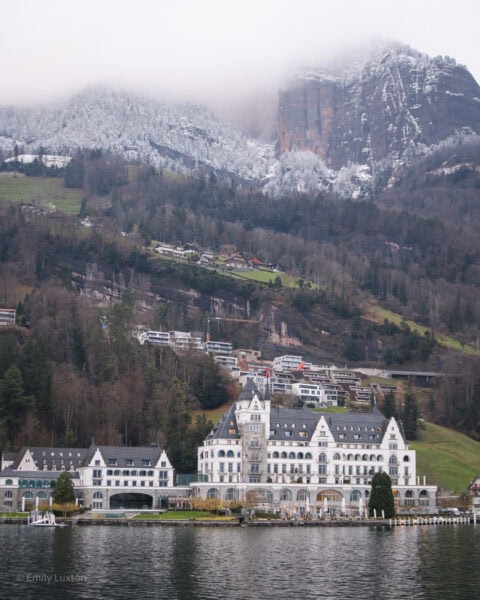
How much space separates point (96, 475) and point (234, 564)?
68757 millimetres

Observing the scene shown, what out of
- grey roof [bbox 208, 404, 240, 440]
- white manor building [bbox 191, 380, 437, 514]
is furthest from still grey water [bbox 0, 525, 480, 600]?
grey roof [bbox 208, 404, 240, 440]

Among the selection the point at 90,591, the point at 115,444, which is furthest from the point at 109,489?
the point at 90,591

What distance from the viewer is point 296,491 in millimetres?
155625

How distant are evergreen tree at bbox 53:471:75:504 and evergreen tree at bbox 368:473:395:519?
1528 inches

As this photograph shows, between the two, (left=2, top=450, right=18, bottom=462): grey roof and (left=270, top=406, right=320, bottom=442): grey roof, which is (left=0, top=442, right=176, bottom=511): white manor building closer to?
(left=2, top=450, right=18, bottom=462): grey roof

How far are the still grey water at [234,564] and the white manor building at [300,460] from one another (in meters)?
36.7

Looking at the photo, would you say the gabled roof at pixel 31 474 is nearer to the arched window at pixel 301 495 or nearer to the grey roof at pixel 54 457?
the grey roof at pixel 54 457

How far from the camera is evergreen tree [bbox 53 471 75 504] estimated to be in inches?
5399

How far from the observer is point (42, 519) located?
4995 inches

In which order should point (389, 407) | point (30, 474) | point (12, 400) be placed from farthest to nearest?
point (389, 407) < point (12, 400) < point (30, 474)

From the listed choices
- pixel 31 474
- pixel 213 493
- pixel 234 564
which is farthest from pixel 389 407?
pixel 234 564

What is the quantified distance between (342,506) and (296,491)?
7.32 m

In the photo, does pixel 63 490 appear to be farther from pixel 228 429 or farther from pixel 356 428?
pixel 356 428

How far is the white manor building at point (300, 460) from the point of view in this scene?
154m
